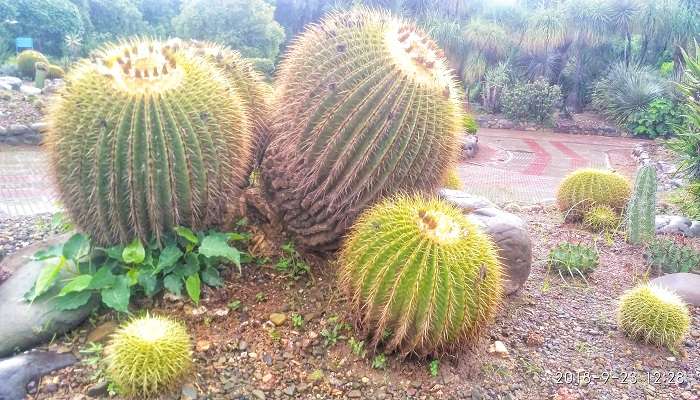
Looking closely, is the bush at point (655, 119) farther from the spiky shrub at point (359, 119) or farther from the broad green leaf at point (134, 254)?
the broad green leaf at point (134, 254)

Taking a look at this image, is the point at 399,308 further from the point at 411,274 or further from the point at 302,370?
the point at 302,370

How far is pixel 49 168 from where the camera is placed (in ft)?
10.2

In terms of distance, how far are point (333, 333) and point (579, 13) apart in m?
22.3

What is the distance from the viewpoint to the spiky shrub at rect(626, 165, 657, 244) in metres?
5.43

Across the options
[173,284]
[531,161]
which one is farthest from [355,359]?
[531,161]

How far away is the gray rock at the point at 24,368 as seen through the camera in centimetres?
256

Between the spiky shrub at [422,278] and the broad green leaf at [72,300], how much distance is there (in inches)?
56.1

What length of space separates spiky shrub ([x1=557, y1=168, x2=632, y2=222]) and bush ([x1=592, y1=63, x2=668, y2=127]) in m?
14.3

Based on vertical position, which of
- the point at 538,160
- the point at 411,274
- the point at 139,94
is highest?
the point at 139,94

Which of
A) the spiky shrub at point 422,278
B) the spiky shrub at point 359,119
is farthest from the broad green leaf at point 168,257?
the spiky shrub at point 422,278

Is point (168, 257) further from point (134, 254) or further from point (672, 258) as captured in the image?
point (672, 258)

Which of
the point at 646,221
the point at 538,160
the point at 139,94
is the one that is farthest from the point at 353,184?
the point at 538,160

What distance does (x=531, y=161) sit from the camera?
14.0m

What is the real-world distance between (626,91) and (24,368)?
2119cm
